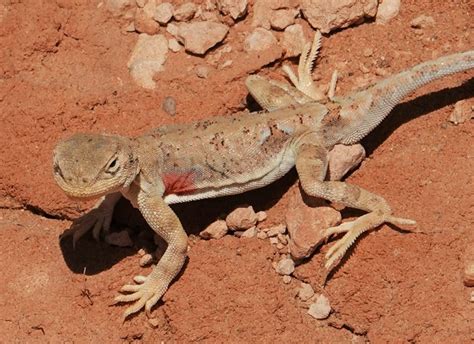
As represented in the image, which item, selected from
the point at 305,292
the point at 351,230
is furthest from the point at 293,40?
the point at 305,292

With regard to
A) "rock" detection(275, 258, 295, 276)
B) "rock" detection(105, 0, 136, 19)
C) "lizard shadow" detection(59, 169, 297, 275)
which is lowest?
"rock" detection(275, 258, 295, 276)

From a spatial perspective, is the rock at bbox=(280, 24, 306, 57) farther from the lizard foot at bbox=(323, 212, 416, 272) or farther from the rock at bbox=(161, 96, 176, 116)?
the lizard foot at bbox=(323, 212, 416, 272)

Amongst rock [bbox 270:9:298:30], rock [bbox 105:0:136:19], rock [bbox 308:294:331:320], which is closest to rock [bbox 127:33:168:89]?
rock [bbox 105:0:136:19]

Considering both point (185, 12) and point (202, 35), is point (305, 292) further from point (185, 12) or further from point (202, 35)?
point (185, 12)

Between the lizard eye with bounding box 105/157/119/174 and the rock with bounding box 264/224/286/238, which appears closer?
the lizard eye with bounding box 105/157/119/174

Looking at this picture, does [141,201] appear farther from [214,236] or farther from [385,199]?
[385,199]

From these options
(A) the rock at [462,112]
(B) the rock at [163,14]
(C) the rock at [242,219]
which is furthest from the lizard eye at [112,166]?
(A) the rock at [462,112]

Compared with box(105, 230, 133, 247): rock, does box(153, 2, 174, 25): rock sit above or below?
above
